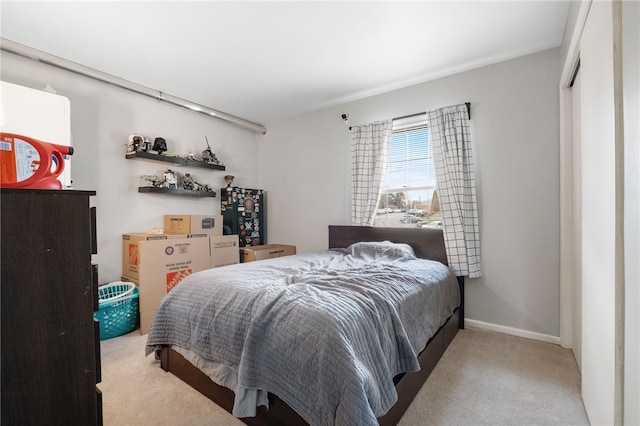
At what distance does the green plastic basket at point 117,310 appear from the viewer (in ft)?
8.03

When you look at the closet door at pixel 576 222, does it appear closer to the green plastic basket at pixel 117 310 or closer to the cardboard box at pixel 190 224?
the cardboard box at pixel 190 224

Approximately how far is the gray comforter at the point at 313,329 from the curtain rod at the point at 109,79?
7.59 feet

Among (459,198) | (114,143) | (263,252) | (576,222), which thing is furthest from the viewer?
(263,252)

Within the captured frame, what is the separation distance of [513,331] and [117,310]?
11.6 feet

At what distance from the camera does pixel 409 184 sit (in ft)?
10.3

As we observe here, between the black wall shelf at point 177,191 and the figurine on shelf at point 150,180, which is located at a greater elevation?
the figurine on shelf at point 150,180

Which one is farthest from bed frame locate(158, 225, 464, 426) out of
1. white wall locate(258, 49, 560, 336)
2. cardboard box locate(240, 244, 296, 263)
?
cardboard box locate(240, 244, 296, 263)

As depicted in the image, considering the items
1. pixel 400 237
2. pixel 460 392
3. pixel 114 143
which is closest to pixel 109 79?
pixel 114 143

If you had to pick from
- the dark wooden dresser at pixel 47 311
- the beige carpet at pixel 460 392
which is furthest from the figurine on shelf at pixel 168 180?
the dark wooden dresser at pixel 47 311

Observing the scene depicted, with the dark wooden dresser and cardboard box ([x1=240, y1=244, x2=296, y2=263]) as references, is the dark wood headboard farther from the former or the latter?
the dark wooden dresser

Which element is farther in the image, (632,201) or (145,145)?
(145,145)

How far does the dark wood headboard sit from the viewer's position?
2.81 metres

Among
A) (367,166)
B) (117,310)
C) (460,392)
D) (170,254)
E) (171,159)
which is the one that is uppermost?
(171,159)

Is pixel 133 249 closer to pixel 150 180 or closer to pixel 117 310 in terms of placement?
pixel 117 310
